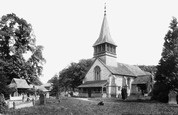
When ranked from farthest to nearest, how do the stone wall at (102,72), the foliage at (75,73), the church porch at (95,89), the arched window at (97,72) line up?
1. the foliage at (75,73)
2. the arched window at (97,72)
3. the stone wall at (102,72)
4. the church porch at (95,89)

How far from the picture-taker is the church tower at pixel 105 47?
3856 cm

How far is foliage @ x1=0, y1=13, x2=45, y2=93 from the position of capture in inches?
Answer: 1315

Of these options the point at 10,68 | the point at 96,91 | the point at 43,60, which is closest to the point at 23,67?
the point at 10,68

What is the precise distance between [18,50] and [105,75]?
810 inches

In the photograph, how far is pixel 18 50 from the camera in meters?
34.3

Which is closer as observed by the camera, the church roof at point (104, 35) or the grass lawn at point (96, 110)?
the grass lawn at point (96, 110)

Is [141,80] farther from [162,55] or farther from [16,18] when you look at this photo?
[16,18]

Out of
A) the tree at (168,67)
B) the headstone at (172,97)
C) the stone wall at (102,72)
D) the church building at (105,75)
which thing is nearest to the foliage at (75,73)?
the stone wall at (102,72)

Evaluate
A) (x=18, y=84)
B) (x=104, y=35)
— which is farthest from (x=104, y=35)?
(x=18, y=84)

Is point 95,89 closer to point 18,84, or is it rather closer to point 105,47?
point 105,47

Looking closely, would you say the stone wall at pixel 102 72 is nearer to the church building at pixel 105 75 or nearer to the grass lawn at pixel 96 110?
the church building at pixel 105 75

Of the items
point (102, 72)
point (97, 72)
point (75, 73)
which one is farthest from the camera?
point (75, 73)

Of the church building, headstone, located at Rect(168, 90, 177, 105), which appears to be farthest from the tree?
the church building

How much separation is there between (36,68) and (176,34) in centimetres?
3121
